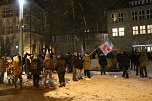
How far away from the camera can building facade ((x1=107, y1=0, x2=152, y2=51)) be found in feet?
165

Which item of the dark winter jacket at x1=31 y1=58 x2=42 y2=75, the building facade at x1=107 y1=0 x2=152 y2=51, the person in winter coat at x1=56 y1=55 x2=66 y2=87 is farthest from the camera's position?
the building facade at x1=107 y1=0 x2=152 y2=51

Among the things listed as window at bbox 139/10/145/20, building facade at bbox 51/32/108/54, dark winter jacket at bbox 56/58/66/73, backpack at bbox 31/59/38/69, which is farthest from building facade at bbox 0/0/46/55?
dark winter jacket at bbox 56/58/66/73

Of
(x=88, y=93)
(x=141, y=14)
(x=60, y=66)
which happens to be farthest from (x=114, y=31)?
(x=88, y=93)

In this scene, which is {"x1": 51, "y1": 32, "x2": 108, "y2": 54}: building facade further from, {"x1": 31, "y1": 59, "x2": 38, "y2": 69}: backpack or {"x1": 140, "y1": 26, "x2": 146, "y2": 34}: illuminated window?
{"x1": 31, "y1": 59, "x2": 38, "y2": 69}: backpack

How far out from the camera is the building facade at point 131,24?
50438 mm

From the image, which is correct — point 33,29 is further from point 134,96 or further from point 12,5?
point 134,96

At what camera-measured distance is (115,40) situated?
5450 cm

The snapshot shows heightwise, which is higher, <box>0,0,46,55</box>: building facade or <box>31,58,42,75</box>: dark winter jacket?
<box>0,0,46,55</box>: building facade

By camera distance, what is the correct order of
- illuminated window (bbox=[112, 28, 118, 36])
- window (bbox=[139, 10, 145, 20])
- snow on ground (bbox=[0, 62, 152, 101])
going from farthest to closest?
illuminated window (bbox=[112, 28, 118, 36]) < window (bbox=[139, 10, 145, 20]) < snow on ground (bbox=[0, 62, 152, 101])

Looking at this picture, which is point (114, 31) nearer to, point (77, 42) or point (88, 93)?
point (77, 42)

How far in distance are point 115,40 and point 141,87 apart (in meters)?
39.2

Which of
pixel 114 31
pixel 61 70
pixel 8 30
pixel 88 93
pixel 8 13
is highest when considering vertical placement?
pixel 8 13

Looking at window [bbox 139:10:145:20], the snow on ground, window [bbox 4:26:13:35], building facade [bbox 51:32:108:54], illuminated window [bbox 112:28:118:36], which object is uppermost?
window [bbox 139:10:145:20]

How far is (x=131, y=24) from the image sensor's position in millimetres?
52594
